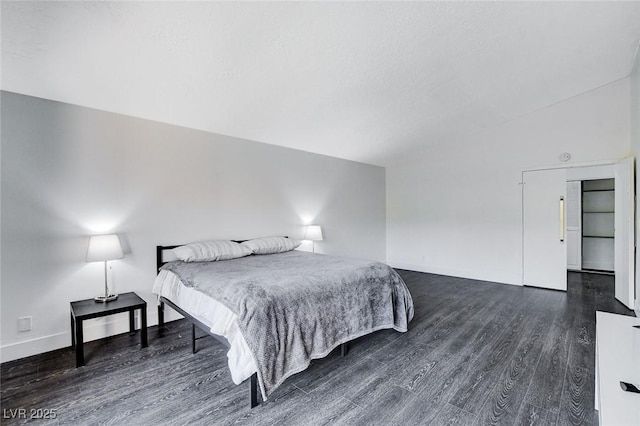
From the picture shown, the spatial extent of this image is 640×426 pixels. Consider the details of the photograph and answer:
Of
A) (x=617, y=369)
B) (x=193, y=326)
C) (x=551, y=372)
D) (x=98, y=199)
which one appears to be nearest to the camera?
(x=617, y=369)

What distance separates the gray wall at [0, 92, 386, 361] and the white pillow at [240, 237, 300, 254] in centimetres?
35

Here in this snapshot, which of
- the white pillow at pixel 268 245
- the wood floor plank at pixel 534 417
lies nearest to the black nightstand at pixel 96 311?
the white pillow at pixel 268 245

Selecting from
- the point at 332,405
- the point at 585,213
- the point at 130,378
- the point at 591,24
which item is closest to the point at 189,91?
the point at 130,378

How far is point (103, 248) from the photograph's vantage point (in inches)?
110

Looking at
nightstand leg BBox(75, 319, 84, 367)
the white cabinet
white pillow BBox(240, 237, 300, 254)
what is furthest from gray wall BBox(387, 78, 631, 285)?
nightstand leg BBox(75, 319, 84, 367)

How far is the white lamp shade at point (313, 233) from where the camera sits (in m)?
5.00

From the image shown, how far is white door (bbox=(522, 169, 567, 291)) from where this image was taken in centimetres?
479

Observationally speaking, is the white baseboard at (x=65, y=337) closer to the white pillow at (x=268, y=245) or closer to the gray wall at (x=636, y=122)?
the white pillow at (x=268, y=245)

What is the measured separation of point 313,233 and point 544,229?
3968 millimetres

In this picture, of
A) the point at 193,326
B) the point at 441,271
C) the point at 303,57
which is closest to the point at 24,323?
the point at 193,326

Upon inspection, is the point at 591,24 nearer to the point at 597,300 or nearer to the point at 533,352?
the point at 533,352

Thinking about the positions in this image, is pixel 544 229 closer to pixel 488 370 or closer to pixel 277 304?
pixel 488 370

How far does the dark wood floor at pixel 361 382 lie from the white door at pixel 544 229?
1.66m

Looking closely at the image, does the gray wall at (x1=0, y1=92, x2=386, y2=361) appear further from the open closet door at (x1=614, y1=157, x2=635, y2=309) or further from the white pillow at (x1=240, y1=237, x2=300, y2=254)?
the open closet door at (x1=614, y1=157, x2=635, y2=309)
